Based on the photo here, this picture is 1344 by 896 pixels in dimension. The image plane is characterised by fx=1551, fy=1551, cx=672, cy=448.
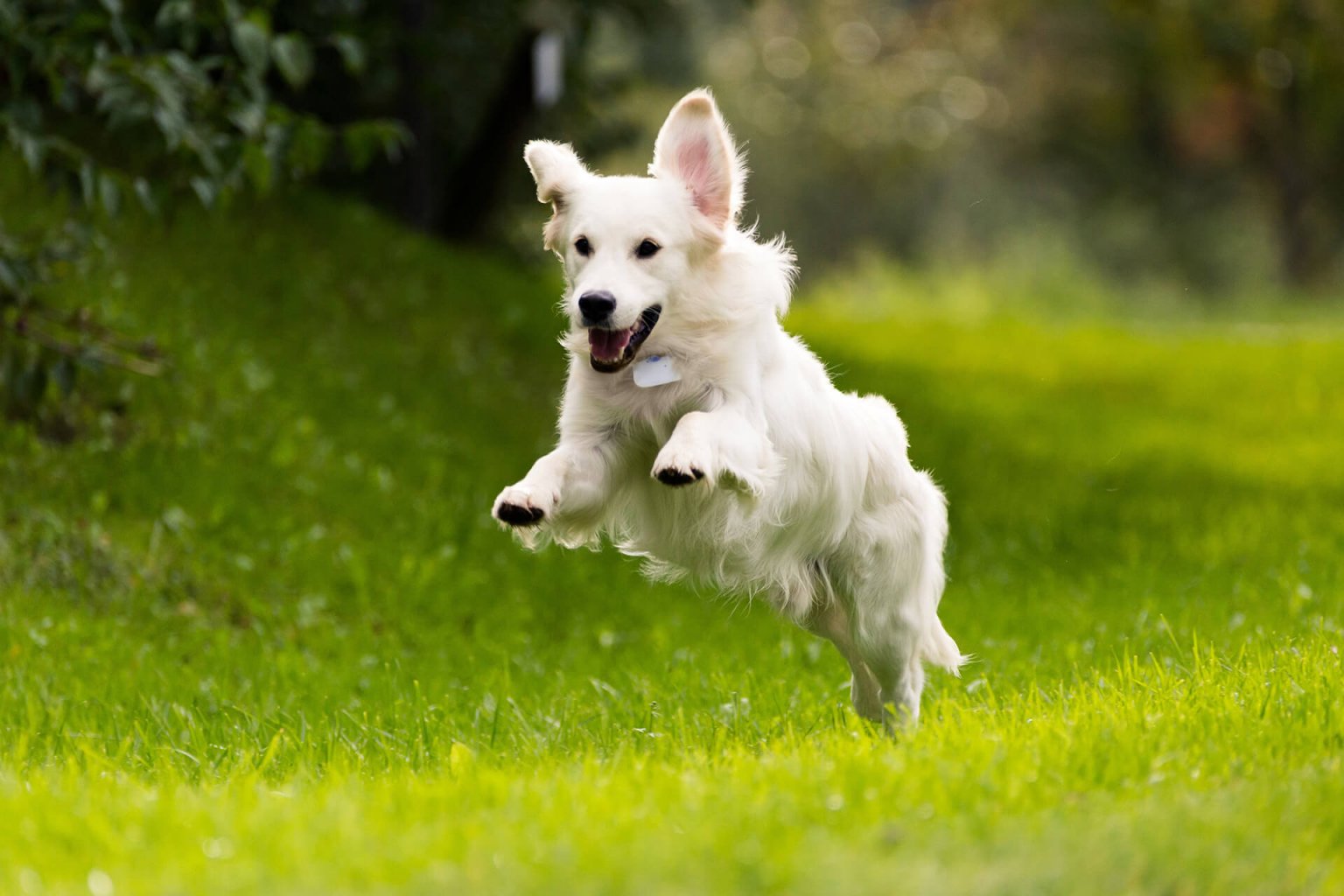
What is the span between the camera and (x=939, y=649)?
18.6 feet

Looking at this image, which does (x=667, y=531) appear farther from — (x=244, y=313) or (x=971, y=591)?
(x=244, y=313)

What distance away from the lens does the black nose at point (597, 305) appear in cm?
451

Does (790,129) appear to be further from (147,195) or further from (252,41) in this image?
(252,41)

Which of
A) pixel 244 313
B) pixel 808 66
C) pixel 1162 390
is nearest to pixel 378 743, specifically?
pixel 244 313

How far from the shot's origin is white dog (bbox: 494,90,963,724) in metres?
4.65

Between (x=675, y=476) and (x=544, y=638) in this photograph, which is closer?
(x=675, y=476)

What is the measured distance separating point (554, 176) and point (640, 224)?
0.42 m

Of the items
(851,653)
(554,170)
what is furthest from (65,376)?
(851,653)

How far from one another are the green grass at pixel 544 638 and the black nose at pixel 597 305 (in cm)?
128

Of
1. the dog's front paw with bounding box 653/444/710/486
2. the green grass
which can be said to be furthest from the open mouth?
the green grass

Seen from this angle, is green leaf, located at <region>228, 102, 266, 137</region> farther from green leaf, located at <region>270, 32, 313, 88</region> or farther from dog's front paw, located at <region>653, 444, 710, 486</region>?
dog's front paw, located at <region>653, 444, 710, 486</region>

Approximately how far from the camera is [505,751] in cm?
474

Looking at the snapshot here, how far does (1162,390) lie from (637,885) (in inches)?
511

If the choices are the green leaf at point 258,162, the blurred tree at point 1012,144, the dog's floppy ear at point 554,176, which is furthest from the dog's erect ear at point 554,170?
the blurred tree at point 1012,144
